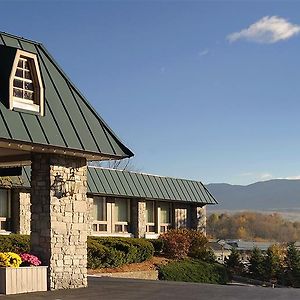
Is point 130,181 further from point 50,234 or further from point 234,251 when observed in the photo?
point 50,234

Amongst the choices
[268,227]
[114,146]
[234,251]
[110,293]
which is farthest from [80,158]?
[268,227]

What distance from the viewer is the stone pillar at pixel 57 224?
16516 mm

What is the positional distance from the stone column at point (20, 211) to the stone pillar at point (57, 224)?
407 inches

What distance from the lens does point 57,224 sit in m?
16.7

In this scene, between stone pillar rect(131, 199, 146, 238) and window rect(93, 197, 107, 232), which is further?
stone pillar rect(131, 199, 146, 238)

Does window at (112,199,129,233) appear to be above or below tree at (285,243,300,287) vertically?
above

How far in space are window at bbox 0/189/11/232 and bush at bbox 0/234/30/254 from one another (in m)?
2.50

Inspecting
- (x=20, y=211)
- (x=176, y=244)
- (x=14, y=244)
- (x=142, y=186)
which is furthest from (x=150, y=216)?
(x=14, y=244)

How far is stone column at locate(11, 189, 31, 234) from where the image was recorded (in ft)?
89.0

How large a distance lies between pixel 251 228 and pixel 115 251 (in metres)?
96.1

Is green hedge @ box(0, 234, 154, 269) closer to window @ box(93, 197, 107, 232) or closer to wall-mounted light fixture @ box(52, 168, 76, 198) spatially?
window @ box(93, 197, 107, 232)

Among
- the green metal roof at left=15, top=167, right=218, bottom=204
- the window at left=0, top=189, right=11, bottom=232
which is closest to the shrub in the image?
the green metal roof at left=15, top=167, right=218, bottom=204

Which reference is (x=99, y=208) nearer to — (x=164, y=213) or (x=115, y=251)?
(x=115, y=251)

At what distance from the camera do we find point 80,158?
17594mm
